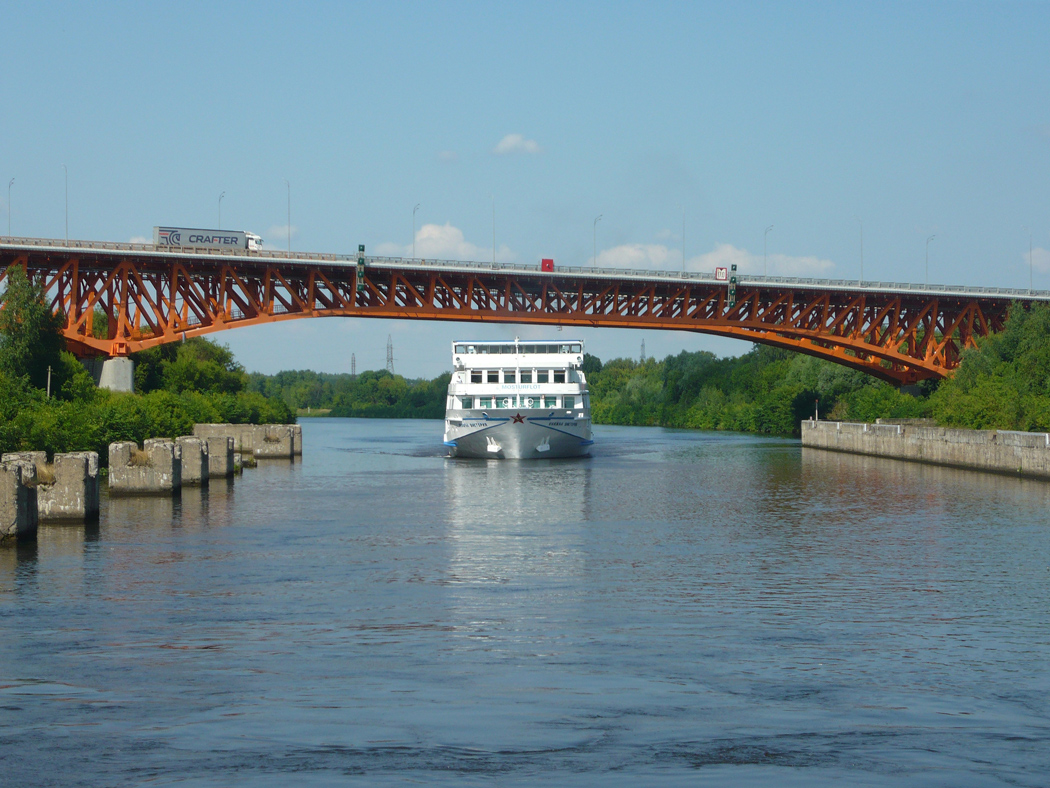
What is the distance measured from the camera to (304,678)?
1426 cm

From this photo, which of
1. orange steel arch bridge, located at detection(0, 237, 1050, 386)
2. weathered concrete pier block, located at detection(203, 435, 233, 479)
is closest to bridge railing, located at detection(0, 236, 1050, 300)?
A: orange steel arch bridge, located at detection(0, 237, 1050, 386)

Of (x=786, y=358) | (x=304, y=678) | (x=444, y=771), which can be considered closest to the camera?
(x=444, y=771)

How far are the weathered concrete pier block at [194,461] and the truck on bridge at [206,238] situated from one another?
46.3 metres

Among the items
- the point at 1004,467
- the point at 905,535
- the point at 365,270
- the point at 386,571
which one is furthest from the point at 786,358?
the point at 386,571

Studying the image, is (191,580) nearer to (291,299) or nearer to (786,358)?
(291,299)

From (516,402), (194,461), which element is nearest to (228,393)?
(516,402)

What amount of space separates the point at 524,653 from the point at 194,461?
31086 millimetres

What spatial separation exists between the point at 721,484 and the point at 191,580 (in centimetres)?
3295

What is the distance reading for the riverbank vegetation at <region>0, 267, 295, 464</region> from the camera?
39.4 meters

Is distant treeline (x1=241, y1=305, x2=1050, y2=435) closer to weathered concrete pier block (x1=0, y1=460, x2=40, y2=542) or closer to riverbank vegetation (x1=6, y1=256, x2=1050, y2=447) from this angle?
riverbank vegetation (x1=6, y1=256, x2=1050, y2=447)

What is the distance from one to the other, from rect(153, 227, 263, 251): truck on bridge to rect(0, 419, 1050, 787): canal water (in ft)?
201

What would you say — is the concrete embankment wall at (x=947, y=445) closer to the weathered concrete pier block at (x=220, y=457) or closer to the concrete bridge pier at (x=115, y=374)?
the weathered concrete pier block at (x=220, y=457)

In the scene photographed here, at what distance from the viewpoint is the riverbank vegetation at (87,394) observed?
39.4m

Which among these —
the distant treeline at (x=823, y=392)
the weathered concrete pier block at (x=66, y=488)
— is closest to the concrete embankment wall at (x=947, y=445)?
the distant treeline at (x=823, y=392)
